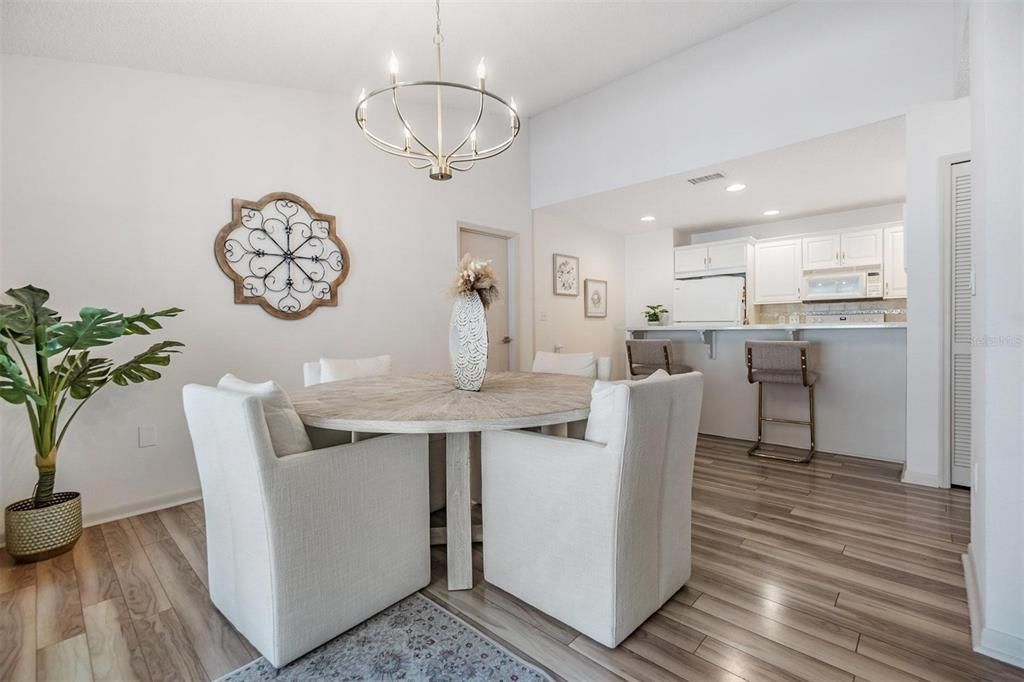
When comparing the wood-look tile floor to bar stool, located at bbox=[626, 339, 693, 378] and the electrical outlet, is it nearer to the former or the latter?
the electrical outlet

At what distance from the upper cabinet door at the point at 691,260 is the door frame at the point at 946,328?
8.53 feet

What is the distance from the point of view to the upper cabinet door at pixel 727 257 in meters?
5.12

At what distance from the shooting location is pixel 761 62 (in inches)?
124

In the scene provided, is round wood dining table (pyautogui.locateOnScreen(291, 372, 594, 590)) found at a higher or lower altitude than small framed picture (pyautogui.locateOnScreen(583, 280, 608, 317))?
lower

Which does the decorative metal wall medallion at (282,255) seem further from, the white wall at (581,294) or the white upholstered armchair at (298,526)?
the white wall at (581,294)

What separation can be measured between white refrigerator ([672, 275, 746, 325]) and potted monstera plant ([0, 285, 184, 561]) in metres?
4.88

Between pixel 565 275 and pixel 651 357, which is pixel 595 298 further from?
pixel 651 357

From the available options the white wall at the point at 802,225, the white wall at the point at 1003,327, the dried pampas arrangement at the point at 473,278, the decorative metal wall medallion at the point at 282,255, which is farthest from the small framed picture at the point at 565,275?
the white wall at the point at 1003,327

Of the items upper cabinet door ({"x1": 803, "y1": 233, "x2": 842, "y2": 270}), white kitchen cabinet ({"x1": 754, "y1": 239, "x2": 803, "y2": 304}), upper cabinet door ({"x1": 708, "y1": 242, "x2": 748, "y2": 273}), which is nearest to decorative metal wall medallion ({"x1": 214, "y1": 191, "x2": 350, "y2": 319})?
upper cabinet door ({"x1": 708, "y1": 242, "x2": 748, "y2": 273})

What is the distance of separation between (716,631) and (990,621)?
30.8 inches

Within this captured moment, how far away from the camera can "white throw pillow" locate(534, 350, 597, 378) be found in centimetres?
271

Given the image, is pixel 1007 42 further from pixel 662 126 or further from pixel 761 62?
pixel 662 126

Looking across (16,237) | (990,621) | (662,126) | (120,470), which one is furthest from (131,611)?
(662,126)

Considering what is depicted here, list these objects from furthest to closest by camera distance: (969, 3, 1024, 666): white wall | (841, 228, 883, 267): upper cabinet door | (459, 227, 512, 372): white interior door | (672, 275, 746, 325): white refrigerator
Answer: (672, 275, 746, 325): white refrigerator, (841, 228, 883, 267): upper cabinet door, (459, 227, 512, 372): white interior door, (969, 3, 1024, 666): white wall
